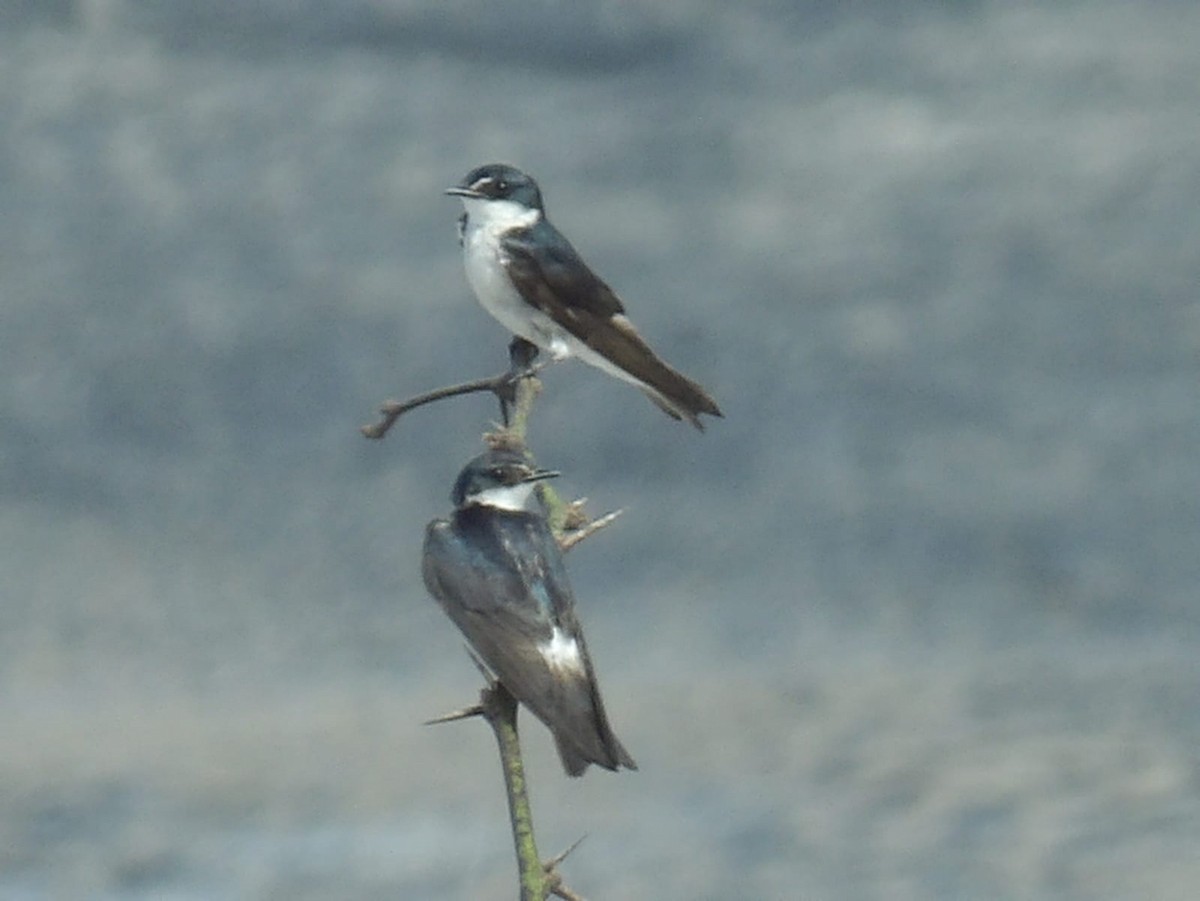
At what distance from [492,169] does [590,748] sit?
864 millimetres

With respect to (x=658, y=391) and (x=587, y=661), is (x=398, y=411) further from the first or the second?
(x=658, y=391)

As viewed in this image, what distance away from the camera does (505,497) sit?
130 cm

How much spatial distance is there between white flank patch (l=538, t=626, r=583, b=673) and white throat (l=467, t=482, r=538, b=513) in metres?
0.11

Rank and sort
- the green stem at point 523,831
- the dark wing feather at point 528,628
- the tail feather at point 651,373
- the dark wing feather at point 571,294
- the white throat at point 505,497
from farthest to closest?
the dark wing feather at point 571,294 < the tail feather at point 651,373 < the white throat at point 505,497 < the dark wing feather at point 528,628 < the green stem at point 523,831

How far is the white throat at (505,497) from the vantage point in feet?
4.08

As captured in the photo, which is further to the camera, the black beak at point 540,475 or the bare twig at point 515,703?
the black beak at point 540,475

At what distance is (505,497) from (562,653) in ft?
0.63

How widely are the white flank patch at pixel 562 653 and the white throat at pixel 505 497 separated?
107mm

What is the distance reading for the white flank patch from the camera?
1112 millimetres

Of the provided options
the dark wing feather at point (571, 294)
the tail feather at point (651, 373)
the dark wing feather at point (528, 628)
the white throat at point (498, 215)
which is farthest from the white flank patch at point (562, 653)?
the white throat at point (498, 215)

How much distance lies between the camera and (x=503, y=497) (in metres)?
1.29

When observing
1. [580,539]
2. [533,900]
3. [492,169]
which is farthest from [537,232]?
[533,900]

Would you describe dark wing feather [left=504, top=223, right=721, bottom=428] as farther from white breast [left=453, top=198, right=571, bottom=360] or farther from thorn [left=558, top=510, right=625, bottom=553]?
thorn [left=558, top=510, right=625, bottom=553]

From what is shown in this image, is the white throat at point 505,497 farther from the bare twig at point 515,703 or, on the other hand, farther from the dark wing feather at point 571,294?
the dark wing feather at point 571,294
